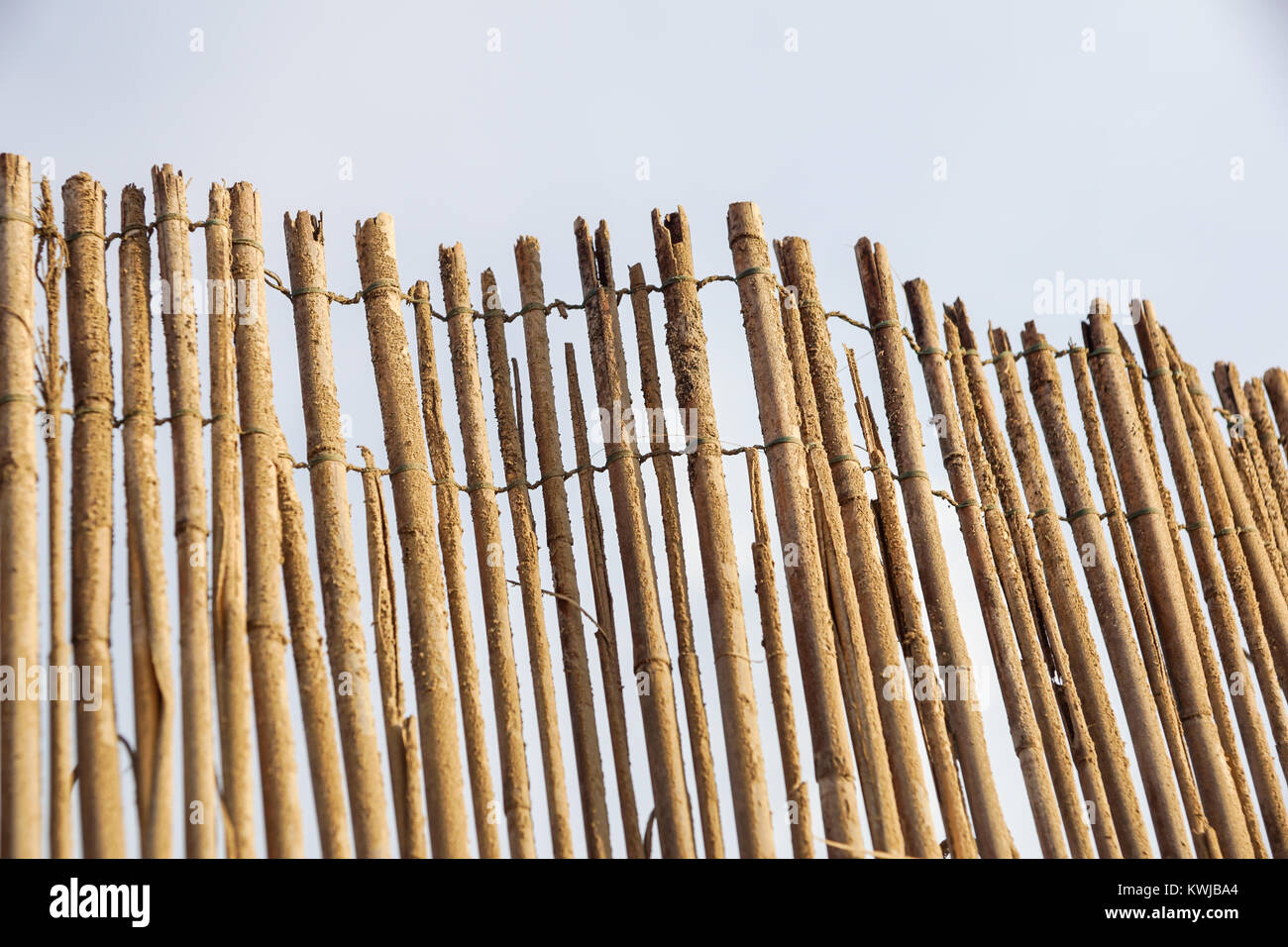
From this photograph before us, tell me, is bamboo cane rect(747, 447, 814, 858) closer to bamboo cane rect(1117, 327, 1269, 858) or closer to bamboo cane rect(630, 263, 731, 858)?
bamboo cane rect(630, 263, 731, 858)

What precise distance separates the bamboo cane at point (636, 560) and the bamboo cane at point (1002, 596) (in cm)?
97

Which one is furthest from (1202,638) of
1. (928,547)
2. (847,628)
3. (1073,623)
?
(847,628)

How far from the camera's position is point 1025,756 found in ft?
11.7

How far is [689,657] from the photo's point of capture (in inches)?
129

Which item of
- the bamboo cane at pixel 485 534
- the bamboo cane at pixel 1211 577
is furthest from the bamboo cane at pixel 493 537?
the bamboo cane at pixel 1211 577

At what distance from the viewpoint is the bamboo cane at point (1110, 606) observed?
12.1 feet

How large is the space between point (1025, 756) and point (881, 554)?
63 centimetres

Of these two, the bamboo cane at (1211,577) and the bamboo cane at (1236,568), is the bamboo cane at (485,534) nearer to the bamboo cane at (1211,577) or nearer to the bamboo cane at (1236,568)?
the bamboo cane at (1211,577)

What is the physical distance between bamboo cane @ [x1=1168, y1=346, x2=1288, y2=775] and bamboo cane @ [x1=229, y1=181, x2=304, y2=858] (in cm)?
292

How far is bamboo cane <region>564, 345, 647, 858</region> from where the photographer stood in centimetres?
326

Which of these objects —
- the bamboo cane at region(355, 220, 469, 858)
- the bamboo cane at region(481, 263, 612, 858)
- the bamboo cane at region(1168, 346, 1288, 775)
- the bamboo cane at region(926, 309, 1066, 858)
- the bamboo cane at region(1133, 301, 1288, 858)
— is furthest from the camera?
the bamboo cane at region(1168, 346, 1288, 775)

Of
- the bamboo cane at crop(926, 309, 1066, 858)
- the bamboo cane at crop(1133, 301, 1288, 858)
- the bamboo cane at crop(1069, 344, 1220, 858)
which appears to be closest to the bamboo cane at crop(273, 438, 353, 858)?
the bamboo cane at crop(926, 309, 1066, 858)

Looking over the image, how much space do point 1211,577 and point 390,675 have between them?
2643 mm
